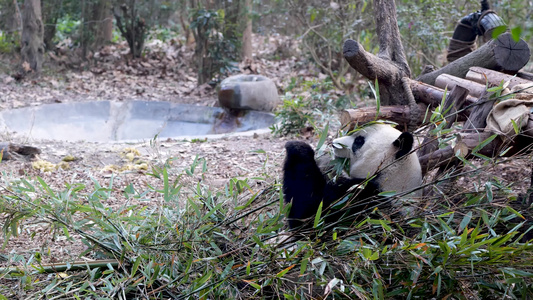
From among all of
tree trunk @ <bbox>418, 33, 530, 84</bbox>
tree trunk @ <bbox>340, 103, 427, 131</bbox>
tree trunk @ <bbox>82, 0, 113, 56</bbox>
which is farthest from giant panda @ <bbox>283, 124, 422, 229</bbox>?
tree trunk @ <bbox>82, 0, 113, 56</bbox>

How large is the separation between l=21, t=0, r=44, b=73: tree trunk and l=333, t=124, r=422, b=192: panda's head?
8111 millimetres

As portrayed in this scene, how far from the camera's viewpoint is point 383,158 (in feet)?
8.16

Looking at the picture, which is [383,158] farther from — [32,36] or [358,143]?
[32,36]

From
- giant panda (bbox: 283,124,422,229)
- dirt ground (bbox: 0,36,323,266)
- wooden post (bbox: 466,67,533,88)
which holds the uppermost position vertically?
wooden post (bbox: 466,67,533,88)

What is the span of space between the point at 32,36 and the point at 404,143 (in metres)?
8.48

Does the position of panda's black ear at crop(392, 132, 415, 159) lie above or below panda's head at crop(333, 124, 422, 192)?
above

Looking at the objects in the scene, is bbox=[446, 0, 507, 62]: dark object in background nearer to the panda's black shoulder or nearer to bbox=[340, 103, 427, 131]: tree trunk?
bbox=[340, 103, 427, 131]: tree trunk

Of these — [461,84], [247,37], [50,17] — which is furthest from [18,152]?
[50,17]

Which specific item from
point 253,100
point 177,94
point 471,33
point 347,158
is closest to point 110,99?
point 177,94

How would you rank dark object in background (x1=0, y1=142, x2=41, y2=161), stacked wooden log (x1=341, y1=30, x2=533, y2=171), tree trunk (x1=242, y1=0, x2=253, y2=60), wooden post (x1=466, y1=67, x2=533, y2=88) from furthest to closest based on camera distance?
1. tree trunk (x1=242, y1=0, x2=253, y2=60)
2. dark object in background (x1=0, y1=142, x2=41, y2=161)
3. wooden post (x1=466, y1=67, x2=533, y2=88)
4. stacked wooden log (x1=341, y1=30, x2=533, y2=171)

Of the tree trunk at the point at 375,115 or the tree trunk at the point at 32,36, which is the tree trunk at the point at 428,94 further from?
the tree trunk at the point at 32,36

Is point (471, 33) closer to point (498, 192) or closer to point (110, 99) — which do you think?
point (498, 192)

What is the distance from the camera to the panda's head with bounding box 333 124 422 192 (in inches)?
98.0

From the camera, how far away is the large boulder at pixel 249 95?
762 cm
